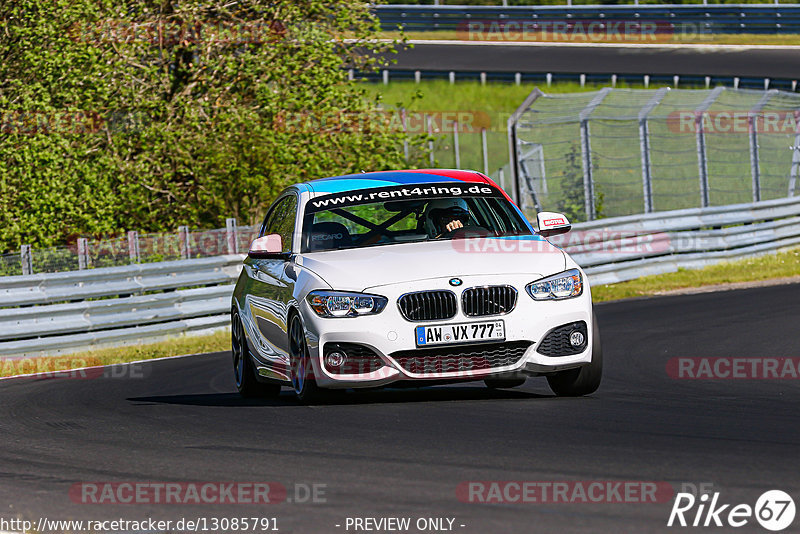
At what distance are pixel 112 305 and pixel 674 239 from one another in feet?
31.1

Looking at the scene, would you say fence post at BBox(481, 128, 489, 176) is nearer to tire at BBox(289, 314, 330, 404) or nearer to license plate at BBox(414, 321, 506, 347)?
tire at BBox(289, 314, 330, 404)

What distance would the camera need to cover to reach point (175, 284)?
59.6 ft

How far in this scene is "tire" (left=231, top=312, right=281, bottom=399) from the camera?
35.7ft

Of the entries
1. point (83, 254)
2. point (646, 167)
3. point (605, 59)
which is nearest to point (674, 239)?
point (646, 167)

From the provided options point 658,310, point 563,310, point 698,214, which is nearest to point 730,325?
point 658,310

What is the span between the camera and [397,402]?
9.44 meters

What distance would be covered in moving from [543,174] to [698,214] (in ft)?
10.1

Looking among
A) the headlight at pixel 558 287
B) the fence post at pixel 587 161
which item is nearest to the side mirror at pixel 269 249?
the headlight at pixel 558 287

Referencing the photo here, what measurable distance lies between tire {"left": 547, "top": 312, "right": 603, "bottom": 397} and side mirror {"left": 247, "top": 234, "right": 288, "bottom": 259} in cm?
208

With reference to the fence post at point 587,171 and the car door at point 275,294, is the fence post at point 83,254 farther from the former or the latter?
the fence post at point 587,171

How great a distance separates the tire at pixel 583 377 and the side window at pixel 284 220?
83.5 inches

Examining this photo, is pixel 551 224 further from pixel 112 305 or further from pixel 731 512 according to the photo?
pixel 112 305

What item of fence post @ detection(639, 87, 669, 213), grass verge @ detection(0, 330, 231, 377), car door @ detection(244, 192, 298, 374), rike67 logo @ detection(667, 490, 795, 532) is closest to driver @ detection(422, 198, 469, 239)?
car door @ detection(244, 192, 298, 374)

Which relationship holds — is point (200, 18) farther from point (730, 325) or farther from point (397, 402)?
point (397, 402)
